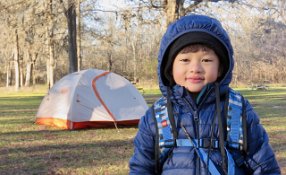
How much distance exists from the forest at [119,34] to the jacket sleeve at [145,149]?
11384 mm

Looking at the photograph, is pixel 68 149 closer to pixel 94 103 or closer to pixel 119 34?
pixel 94 103

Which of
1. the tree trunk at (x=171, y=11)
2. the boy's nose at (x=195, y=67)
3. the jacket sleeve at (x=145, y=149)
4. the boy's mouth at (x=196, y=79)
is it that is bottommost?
the jacket sleeve at (x=145, y=149)

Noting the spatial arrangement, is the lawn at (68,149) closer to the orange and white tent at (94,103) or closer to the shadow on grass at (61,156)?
the shadow on grass at (61,156)

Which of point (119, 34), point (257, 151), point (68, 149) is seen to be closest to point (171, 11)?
point (68, 149)

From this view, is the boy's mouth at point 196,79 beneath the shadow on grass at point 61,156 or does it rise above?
above

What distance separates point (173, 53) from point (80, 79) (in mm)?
8888

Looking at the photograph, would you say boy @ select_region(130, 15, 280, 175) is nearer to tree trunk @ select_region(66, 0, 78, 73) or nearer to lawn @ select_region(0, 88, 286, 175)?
lawn @ select_region(0, 88, 286, 175)

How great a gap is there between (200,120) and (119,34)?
30569 mm

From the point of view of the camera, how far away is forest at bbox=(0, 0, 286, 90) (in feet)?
48.3

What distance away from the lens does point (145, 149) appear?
212cm

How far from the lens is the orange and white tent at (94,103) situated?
1049 cm

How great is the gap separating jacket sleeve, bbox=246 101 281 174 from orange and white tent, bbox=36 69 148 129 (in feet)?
27.6

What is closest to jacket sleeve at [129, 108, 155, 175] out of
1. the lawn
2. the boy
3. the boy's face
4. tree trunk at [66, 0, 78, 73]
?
the boy

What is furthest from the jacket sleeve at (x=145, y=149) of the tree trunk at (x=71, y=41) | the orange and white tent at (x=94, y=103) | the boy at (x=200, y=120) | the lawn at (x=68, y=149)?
the tree trunk at (x=71, y=41)
